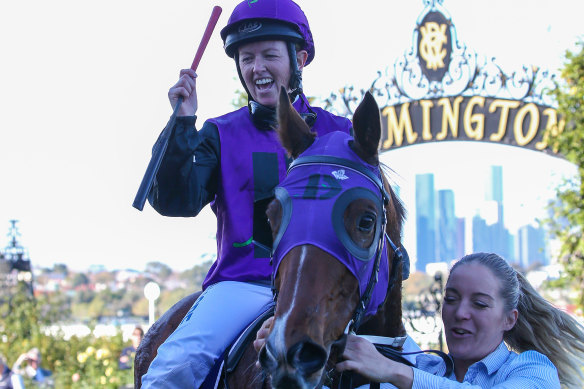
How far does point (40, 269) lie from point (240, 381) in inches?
1798

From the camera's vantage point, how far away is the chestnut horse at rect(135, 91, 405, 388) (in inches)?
69.5

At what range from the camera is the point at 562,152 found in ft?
28.9

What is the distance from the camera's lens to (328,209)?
6.38 feet

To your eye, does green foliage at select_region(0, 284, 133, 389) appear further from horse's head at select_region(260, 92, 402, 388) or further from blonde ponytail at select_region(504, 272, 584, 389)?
horse's head at select_region(260, 92, 402, 388)

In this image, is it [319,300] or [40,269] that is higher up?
[319,300]

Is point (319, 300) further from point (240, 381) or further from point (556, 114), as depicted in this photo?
point (556, 114)

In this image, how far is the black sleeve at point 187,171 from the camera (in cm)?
252

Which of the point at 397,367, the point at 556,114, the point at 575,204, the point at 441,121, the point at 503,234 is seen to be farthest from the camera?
the point at 503,234

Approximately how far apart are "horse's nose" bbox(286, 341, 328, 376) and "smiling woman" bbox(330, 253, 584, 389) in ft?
1.51

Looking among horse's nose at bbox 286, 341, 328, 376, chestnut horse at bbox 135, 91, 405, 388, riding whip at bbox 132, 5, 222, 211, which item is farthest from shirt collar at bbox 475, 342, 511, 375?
riding whip at bbox 132, 5, 222, 211

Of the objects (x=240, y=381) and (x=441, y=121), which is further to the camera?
(x=441, y=121)

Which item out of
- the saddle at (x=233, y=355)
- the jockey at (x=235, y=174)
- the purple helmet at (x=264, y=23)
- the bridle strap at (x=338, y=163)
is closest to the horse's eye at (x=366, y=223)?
the bridle strap at (x=338, y=163)

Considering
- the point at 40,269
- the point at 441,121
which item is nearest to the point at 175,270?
the point at 40,269

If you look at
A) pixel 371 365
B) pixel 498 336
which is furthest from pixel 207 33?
pixel 498 336
